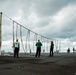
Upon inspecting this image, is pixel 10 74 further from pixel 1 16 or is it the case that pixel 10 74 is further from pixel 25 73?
pixel 1 16

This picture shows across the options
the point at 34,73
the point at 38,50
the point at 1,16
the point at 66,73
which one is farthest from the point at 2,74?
the point at 1,16

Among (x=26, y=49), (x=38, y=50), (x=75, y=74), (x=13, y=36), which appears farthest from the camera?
(x=26, y=49)

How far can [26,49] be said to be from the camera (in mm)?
40594

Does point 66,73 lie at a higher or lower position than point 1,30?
lower

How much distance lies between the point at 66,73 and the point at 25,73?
76.2 inches

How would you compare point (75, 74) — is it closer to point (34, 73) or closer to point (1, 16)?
point (34, 73)

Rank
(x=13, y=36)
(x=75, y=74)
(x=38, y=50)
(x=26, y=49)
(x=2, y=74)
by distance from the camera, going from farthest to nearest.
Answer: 1. (x=26, y=49)
2. (x=13, y=36)
3. (x=38, y=50)
4. (x=75, y=74)
5. (x=2, y=74)

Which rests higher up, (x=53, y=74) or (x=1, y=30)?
(x=1, y=30)

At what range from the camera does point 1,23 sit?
3756 centimetres

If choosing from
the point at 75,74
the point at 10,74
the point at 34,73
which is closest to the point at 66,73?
the point at 75,74

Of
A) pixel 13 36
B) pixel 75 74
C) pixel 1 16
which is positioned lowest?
pixel 75 74

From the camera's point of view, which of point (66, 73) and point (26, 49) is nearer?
point (66, 73)

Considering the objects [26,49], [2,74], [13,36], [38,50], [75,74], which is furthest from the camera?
[26,49]

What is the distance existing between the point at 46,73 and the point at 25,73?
0.93 metres
